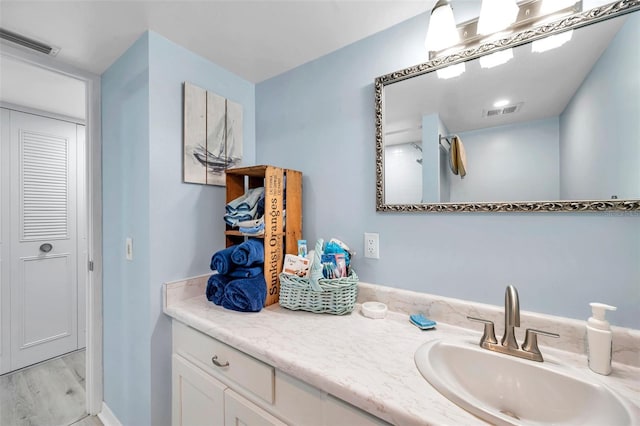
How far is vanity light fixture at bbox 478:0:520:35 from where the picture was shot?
889 mm

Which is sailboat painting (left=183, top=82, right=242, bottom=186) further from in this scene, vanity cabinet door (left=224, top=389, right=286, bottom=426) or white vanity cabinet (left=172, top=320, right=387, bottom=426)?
vanity cabinet door (left=224, top=389, right=286, bottom=426)

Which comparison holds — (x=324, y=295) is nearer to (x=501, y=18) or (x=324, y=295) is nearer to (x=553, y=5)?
(x=501, y=18)

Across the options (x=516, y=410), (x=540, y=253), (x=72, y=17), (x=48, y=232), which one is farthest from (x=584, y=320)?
(x=48, y=232)

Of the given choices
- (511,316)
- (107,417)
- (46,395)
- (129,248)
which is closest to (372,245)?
(511,316)

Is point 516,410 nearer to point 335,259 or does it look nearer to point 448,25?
point 335,259

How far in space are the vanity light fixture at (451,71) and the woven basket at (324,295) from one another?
2.92 ft

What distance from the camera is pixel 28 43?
133 centimetres

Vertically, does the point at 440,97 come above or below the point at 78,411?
above

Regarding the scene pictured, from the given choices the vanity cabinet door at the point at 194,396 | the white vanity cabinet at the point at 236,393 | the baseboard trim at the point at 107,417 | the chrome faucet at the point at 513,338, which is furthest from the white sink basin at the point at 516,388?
the baseboard trim at the point at 107,417

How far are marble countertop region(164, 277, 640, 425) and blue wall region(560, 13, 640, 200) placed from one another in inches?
20.3

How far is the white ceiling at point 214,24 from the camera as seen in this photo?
112 centimetres

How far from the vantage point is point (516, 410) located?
0.76 meters

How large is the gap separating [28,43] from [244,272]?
153 centimetres

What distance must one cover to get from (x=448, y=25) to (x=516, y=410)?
3.99 feet
